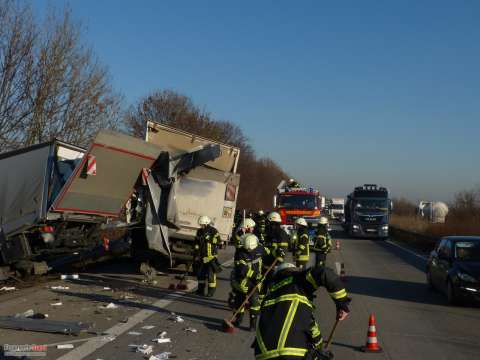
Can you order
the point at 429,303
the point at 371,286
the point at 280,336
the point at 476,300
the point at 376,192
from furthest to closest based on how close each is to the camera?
the point at 376,192 < the point at 371,286 < the point at 429,303 < the point at 476,300 < the point at 280,336

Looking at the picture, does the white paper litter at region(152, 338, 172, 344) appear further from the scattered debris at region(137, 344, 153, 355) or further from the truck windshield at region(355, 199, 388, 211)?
the truck windshield at region(355, 199, 388, 211)

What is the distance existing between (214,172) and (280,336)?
10606 millimetres

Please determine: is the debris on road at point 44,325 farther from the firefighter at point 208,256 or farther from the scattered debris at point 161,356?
the firefighter at point 208,256

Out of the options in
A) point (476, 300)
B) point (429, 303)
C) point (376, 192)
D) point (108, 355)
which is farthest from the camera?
point (376, 192)

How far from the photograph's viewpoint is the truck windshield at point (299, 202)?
91.2 feet

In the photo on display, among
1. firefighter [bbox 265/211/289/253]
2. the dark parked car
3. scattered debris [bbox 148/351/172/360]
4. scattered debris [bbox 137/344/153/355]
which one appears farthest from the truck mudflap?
the dark parked car

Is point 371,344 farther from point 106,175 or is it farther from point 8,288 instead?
point 8,288

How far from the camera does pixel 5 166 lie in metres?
12.4

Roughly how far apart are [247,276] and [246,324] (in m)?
0.79

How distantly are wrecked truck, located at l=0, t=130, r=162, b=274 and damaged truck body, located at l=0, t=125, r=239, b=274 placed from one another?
2cm

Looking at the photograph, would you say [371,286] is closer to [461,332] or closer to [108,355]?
[461,332]

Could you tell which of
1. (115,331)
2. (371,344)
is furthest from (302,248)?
(115,331)

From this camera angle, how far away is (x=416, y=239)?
111 ft

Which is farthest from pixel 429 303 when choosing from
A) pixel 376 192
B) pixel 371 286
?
pixel 376 192
